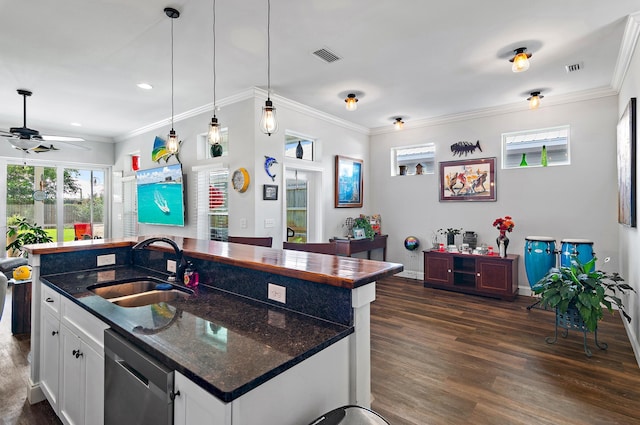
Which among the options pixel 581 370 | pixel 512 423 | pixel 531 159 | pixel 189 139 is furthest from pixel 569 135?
pixel 189 139

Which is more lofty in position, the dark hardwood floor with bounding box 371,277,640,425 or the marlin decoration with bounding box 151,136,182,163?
the marlin decoration with bounding box 151,136,182,163

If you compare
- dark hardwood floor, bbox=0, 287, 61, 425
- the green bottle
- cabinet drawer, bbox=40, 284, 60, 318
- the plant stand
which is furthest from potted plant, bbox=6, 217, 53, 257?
the green bottle

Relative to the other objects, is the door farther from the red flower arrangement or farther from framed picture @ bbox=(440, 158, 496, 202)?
the red flower arrangement

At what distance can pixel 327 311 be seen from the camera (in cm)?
144

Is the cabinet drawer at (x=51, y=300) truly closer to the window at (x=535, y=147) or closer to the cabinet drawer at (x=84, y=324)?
the cabinet drawer at (x=84, y=324)

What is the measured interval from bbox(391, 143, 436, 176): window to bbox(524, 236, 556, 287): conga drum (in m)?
2.07

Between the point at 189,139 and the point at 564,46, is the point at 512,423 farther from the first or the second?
the point at 189,139

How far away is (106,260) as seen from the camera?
260 centimetres

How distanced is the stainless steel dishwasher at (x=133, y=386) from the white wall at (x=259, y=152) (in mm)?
3043

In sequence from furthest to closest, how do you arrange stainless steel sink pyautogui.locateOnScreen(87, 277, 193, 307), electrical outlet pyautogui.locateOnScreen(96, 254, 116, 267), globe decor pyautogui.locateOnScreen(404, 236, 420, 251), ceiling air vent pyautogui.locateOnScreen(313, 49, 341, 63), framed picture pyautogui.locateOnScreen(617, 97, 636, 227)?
globe decor pyautogui.locateOnScreen(404, 236, 420, 251)
ceiling air vent pyautogui.locateOnScreen(313, 49, 341, 63)
framed picture pyautogui.locateOnScreen(617, 97, 636, 227)
electrical outlet pyautogui.locateOnScreen(96, 254, 116, 267)
stainless steel sink pyautogui.locateOnScreen(87, 277, 193, 307)

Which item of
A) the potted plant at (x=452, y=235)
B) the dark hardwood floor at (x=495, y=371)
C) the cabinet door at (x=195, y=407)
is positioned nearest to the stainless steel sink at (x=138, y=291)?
the cabinet door at (x=195, y=407)

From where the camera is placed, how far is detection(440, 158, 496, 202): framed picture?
530 centimetres

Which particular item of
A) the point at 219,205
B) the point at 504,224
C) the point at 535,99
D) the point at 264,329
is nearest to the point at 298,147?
the point at 219,205

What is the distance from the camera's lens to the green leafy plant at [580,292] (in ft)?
9.66
